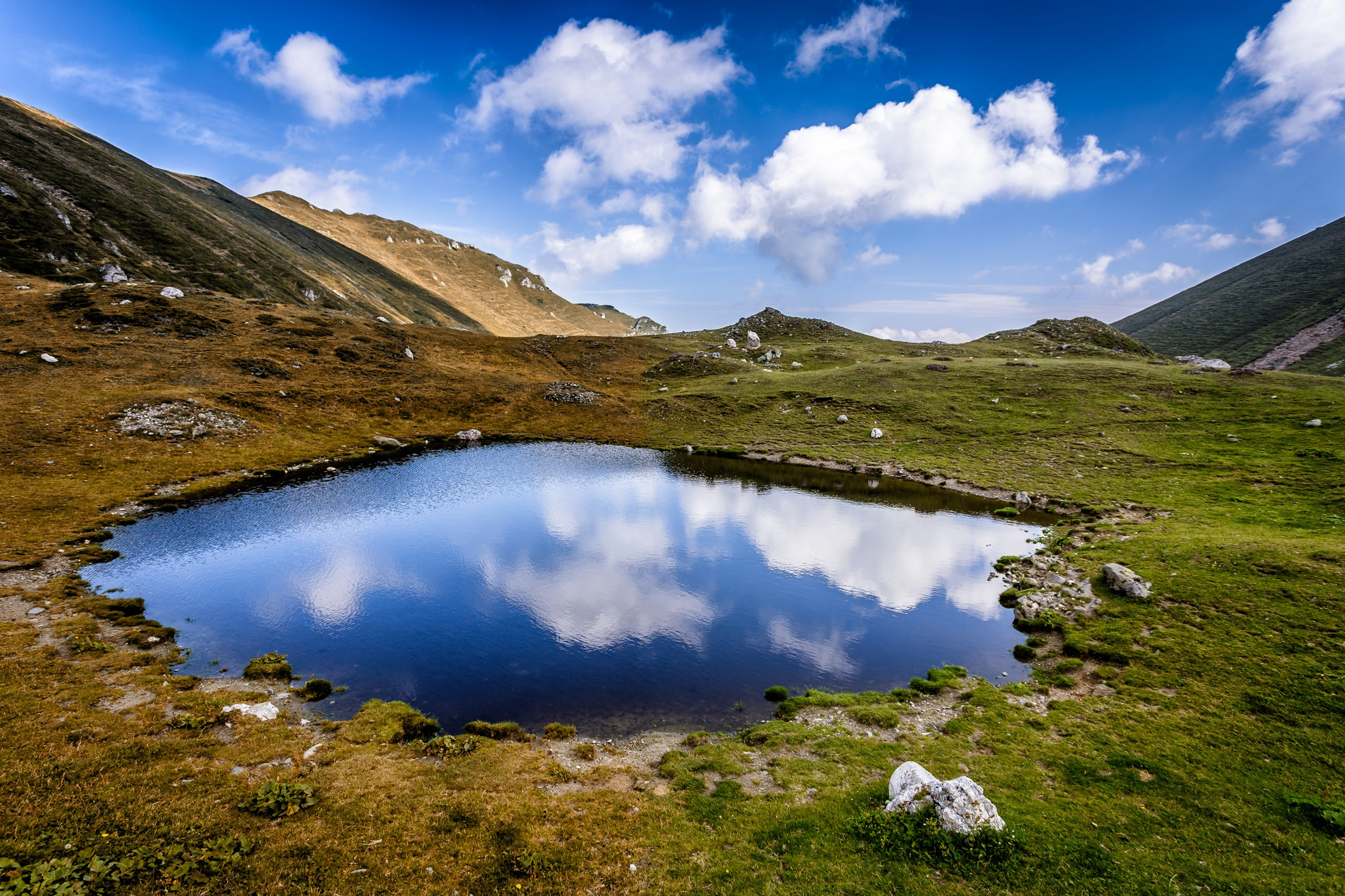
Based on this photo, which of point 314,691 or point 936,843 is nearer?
point 936,843

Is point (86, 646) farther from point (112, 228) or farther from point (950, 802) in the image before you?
point (112, 228)

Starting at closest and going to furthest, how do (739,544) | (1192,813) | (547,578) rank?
(1192,813), (547,578), (739,544)

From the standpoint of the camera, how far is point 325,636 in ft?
86.0

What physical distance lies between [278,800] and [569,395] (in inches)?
3483

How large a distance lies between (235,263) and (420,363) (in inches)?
4024

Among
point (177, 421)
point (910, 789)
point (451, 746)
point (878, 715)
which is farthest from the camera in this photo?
point (177, 421)

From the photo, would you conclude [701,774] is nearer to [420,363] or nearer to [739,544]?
[739,544]

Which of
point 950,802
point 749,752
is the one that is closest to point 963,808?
point 950,802

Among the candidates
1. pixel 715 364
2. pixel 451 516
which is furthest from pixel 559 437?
pixel 715 364

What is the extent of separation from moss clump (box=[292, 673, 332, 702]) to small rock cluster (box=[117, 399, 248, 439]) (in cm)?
5358

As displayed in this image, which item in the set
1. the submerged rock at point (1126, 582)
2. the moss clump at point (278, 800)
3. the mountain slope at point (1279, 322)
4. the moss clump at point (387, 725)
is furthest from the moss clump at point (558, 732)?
the mountain slope at point (1279, 322)

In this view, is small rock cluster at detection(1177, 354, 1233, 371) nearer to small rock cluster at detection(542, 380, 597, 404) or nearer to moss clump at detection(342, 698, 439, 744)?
small rock cluster at detection(542, 380, 597, 404)

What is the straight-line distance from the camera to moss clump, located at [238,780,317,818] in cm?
1372

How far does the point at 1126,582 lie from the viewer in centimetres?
2920
